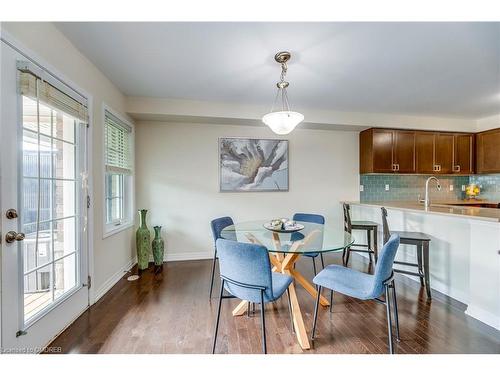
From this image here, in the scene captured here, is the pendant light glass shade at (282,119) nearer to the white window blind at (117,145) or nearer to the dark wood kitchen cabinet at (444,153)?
the white window blind at (117,145)

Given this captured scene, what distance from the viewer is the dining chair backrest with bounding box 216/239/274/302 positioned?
1411mm

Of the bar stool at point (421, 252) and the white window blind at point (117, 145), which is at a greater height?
the white window blind at point (117, 145)

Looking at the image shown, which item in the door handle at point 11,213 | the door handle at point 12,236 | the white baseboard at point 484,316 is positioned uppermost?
the door handle at point 11,213

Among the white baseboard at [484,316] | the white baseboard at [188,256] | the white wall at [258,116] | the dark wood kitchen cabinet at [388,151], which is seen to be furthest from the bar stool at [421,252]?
the white baseboard at [188,256]

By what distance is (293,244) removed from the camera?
71.7 inches

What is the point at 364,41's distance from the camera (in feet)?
6.26

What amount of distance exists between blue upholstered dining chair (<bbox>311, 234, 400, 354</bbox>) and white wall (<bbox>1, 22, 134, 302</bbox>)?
7.30ft

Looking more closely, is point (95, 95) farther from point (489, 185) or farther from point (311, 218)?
point (489, 185)

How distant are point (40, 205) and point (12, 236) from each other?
12.4 inches

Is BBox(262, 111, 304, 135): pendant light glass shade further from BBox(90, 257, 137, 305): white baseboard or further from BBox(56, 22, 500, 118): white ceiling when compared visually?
BBox(90, 257, 137, 305): white baseboard

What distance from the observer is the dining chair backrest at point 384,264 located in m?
1.46

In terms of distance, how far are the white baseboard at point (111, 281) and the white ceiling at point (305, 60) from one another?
232cm

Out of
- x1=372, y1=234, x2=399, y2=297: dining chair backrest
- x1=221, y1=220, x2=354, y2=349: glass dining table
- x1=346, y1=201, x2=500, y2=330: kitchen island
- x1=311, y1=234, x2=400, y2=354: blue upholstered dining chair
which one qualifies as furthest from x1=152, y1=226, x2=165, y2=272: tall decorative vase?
x1=346, y1=201, x2=500, y2=330: kitchen island
